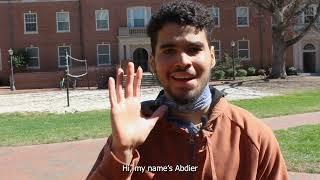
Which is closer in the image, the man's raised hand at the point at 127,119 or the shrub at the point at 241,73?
the man's raised hand at the point at 127,119

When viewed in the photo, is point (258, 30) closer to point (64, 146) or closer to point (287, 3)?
point (287, 3)

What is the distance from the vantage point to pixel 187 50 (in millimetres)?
2104

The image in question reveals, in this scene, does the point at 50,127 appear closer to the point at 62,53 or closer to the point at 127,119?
the point at 127,119

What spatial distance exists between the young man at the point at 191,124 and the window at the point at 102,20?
4383 centimetres

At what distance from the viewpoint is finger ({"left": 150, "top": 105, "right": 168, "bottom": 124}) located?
79.7 inches

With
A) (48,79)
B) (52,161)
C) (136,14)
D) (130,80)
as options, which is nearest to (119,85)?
(130,80)

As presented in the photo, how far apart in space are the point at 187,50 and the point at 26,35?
4481 cm

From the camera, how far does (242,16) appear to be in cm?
4678

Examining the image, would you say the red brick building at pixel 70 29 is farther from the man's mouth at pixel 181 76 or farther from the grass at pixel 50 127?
the man's mouth at pixel 181 76

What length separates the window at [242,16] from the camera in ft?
153

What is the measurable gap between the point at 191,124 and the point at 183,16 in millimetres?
431

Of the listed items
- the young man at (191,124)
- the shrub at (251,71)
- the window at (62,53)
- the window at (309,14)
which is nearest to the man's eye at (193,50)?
the young man at (191,124)

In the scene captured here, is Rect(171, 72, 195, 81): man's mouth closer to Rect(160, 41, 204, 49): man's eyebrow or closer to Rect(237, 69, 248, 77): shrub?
Rect(160, 41, 204, 49): man's eyebrow

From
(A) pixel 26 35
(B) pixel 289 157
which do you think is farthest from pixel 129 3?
(B) pixel 289 157
